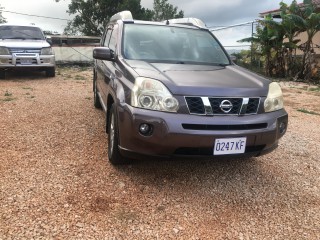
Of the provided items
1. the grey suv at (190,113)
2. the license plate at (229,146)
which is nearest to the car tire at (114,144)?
the grey suv at (190,113)

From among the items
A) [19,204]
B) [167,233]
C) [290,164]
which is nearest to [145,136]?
[167,233]

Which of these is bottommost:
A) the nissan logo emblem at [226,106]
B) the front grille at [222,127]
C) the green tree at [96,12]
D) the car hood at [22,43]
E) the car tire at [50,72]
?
the car tire at [50,72]

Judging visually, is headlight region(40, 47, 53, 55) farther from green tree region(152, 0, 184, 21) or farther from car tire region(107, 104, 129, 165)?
green tree region(152, 0, 184, 21)

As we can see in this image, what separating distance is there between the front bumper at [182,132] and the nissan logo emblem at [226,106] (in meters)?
0.07

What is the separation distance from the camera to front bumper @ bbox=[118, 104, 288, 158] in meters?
2.82

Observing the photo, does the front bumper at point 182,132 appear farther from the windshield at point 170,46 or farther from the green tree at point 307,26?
the green tree at point 307,26

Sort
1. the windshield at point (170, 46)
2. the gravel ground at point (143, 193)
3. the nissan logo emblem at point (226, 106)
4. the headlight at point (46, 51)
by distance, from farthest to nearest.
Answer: the headlight at point (46, 51)
the windshield at point (170, 46)
the nissan logo emblem at point (226, 106)
the gravel ground at point (143, 193)

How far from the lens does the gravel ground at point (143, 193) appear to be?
258 centimetres

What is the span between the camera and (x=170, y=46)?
4.11 m

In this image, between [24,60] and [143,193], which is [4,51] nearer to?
[24,60]

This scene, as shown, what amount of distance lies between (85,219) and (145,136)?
84cm

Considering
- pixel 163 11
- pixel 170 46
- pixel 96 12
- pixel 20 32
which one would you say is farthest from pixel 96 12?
pixel 170 46

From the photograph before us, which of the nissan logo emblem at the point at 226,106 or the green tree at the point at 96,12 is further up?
the green tree at the point at 96,12

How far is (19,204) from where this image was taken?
281cm
